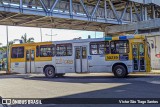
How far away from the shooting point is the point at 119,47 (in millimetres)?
20016

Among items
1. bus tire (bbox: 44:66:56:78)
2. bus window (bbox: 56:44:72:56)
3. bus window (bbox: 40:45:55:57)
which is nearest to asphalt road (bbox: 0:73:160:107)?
bus window (bbox: 56:44:72:56)

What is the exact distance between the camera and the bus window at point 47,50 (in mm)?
22875

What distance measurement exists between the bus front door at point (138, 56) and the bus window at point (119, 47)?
496 millimetres

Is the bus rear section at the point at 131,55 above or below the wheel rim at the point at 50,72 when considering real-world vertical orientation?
above

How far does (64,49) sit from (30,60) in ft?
10.7

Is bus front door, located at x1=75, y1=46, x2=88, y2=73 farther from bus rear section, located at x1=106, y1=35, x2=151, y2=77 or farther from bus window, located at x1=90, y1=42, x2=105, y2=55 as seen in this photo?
bus rear section, located at x1=106, y1=35, x2=151, y2=77

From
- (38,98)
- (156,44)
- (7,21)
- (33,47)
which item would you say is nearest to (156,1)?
(156,44)

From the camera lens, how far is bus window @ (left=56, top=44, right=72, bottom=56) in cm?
2207

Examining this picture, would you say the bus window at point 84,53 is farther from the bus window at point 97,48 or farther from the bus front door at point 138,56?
the bus front door at point 138,56

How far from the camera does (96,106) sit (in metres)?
8.96

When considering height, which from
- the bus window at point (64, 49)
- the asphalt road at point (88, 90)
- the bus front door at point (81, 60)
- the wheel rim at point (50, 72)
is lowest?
the asphalt road at point (88, 90)

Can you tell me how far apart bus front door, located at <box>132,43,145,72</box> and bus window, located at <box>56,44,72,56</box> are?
5039mm

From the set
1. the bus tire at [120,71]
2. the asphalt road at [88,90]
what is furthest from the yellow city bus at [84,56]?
the asphalt road at [88,90]

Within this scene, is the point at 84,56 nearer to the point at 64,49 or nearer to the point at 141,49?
the point at 64,49
